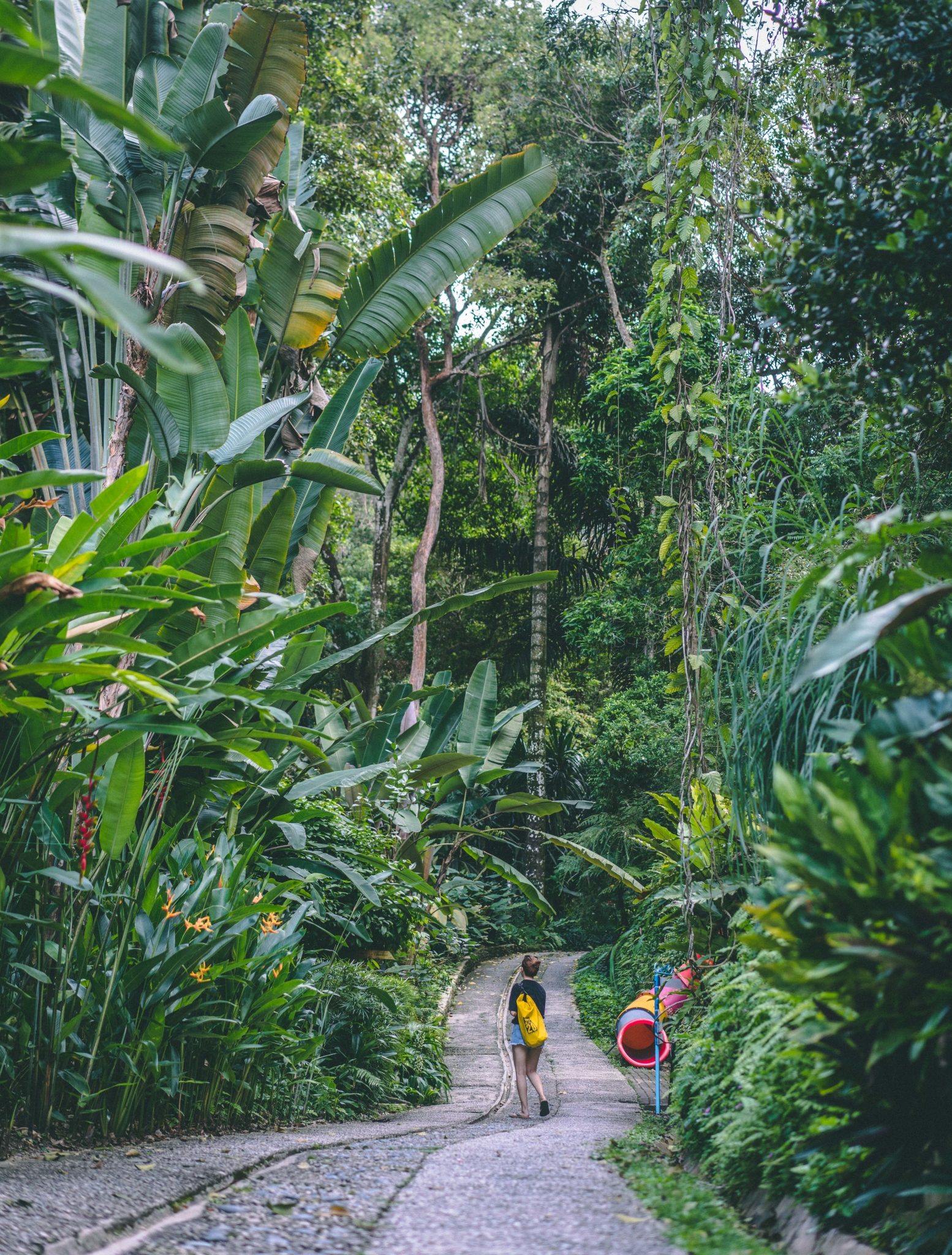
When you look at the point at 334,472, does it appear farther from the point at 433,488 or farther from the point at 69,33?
the point at 433,488

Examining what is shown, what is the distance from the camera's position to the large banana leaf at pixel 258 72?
6.96 m

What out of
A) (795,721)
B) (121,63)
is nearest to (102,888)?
(795,721)

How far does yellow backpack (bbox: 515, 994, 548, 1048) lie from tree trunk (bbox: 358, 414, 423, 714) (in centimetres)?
1006

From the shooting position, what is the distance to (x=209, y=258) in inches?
261

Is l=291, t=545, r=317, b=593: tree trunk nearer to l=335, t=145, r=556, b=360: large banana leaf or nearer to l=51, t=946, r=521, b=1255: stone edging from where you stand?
l=335, t=145, r=556, b=360: large banana leaf

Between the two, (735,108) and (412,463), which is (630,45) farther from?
(735,108)

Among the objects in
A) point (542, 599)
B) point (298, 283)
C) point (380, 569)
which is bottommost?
point (298, 283)

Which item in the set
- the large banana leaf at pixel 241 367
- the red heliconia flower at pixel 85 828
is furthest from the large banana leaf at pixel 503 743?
the red heliconia flower at pixel 85 828

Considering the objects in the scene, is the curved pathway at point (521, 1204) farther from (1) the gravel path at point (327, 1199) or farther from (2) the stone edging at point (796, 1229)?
(2) the stone edging at point (796, 1229)

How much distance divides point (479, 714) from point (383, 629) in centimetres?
365

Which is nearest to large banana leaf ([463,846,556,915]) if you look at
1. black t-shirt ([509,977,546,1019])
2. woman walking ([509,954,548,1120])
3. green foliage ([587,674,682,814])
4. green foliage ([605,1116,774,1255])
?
black t-shirt ([509,977,546,1019])

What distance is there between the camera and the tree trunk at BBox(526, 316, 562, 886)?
18.7 meters

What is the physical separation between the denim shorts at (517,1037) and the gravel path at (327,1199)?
2.23 m

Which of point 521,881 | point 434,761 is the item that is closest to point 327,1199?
point 434,761
